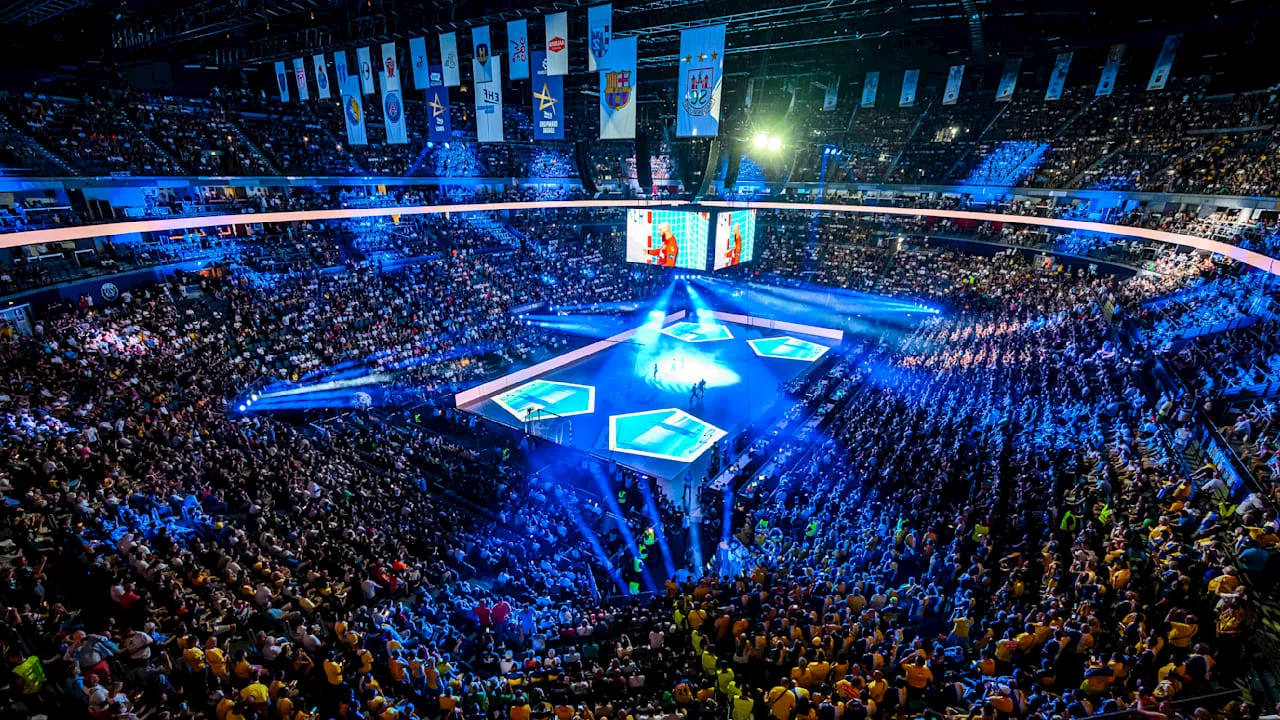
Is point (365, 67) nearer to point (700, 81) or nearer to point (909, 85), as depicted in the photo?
point (700, 81)

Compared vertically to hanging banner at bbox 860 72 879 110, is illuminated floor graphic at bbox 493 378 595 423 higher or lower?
lower

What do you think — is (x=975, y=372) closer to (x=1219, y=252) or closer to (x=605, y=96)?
(x=1219, y=252)

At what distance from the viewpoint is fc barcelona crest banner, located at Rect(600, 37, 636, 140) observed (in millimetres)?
13117

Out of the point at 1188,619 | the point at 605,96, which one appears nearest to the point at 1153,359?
the point at 1188,619

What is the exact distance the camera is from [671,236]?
30.2 metres

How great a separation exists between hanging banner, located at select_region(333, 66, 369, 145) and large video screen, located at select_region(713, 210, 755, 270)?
17.5 meters

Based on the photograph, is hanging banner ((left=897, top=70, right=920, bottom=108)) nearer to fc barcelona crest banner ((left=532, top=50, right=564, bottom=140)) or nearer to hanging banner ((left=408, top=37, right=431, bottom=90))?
fc barcelona crest banner ((left=532, top=50, right=564, bottom=140))

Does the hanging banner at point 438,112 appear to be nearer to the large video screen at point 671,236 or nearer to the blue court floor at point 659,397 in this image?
the blue court floor at point 659,397

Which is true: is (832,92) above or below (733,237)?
above

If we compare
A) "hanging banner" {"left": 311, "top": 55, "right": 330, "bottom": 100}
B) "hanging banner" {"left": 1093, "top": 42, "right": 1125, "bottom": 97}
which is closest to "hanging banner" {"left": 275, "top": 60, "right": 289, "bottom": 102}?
"hanging banner" {"left": 311, "top": 55, "right": 330, "bottom": 100}

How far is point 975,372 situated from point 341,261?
28035 millimetres

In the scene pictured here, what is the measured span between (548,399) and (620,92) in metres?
13.0

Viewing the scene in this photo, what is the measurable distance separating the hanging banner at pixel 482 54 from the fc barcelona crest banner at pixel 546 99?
123cm

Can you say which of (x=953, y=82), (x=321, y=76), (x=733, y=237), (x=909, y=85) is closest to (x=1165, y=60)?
(x=953, y=82)
